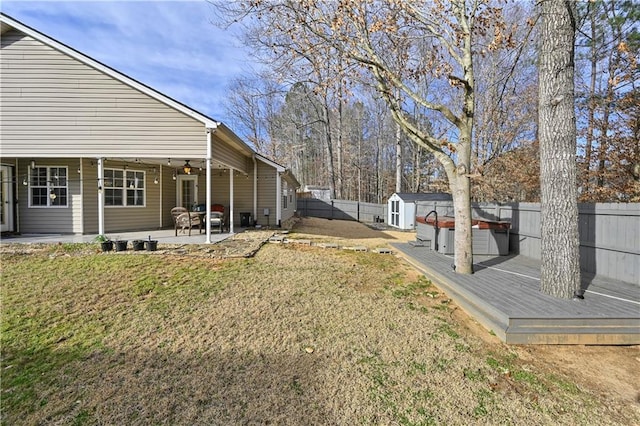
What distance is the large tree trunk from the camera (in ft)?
14.3

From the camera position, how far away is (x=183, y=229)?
10.2 meters

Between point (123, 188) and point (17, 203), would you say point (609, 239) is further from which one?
point (17, 203)

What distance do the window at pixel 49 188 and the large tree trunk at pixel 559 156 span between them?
1206 cm

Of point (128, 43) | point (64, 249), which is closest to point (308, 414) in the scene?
point (64, 249)

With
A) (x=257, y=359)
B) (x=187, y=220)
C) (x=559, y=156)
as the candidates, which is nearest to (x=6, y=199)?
(x=187, y=220)

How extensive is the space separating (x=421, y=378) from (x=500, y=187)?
53.3ft

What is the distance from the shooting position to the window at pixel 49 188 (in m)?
9.80

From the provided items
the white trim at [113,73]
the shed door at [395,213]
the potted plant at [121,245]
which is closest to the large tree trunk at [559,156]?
the white trim at [113,73]

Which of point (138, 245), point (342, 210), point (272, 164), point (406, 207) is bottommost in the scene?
point (138, 245)

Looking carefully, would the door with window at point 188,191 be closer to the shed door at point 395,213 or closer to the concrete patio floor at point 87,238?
the concrete patio floor at point 87,238

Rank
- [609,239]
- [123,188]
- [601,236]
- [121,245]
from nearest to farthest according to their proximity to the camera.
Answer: [609,239] → [601,236] → [121,245] → [123,188]

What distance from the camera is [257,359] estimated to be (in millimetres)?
3295

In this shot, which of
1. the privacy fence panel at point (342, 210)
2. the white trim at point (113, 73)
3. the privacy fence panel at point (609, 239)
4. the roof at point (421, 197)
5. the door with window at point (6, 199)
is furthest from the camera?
the privacy fence panel at point (342, 210)

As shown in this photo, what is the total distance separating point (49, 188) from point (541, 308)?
1247 centimetres
